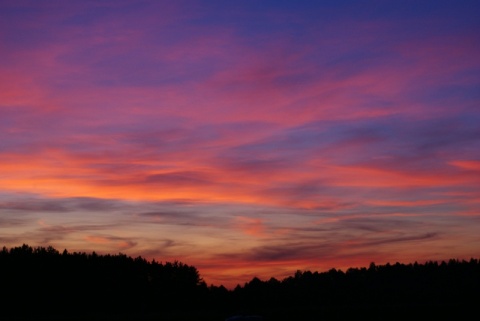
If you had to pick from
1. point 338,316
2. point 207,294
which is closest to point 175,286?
point 207,294

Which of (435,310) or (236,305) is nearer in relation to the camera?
(435,310)

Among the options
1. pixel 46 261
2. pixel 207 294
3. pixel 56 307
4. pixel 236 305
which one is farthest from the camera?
pixel 207 294

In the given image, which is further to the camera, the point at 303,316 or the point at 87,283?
the point at 87,283

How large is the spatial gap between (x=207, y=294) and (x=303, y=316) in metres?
77.3

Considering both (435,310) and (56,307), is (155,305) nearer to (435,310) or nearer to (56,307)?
(56,307)

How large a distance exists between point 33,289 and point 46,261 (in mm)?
12224

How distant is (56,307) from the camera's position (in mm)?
158125

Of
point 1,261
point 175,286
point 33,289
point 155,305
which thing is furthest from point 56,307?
point 175,286

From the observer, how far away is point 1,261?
6373 inches

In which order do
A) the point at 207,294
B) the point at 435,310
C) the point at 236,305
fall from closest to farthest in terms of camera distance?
the point at 435,310 < the point at 236,305 < the point at 207,294

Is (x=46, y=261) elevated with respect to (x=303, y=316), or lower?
elevated

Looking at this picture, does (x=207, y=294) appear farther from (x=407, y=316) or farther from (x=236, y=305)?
(x=407, y=316)

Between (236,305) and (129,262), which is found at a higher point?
(129,262)

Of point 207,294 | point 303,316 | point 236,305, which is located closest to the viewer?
point 303,316
